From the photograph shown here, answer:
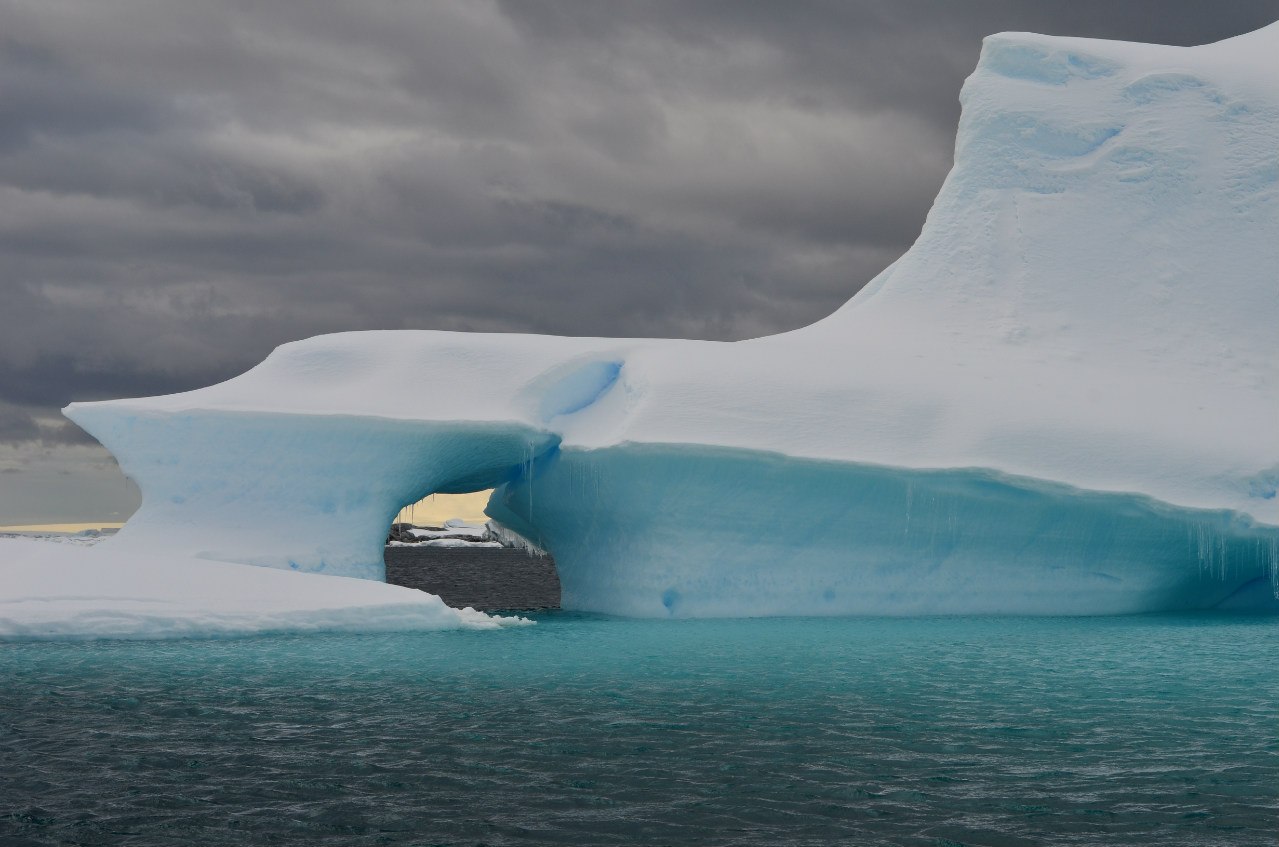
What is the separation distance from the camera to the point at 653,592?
2097 cm

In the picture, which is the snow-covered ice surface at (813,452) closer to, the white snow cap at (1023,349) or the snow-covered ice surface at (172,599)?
the white snow cap at (1023,349)

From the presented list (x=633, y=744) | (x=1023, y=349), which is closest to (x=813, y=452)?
(x=1023, y=349)

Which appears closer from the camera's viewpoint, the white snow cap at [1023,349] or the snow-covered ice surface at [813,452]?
the snow-covered ice surface at [813,452]

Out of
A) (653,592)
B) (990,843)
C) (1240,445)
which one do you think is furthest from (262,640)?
(1240,445)

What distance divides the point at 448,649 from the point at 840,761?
7.62 metres

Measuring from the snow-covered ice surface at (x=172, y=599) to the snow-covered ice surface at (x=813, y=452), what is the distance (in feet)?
9.31

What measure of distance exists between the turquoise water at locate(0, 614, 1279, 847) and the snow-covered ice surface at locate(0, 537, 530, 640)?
538mm

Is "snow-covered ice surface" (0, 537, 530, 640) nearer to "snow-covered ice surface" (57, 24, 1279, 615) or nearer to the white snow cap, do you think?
"snow-covered ice surface" (57, 24, 1279, 615)

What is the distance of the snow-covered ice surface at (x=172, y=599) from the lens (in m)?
16.1

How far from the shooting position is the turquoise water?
7.51 metres

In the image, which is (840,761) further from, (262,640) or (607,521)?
(607,521)

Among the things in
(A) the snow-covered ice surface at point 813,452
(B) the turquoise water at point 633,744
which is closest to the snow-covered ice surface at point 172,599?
(B) the turquoise water at point 633,744

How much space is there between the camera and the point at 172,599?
16484mm

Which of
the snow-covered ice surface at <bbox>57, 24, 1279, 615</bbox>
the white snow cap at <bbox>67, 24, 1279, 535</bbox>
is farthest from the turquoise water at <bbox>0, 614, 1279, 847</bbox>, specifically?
the white snow cap at <bbox>67, 24, 1279, 535</bbox>
